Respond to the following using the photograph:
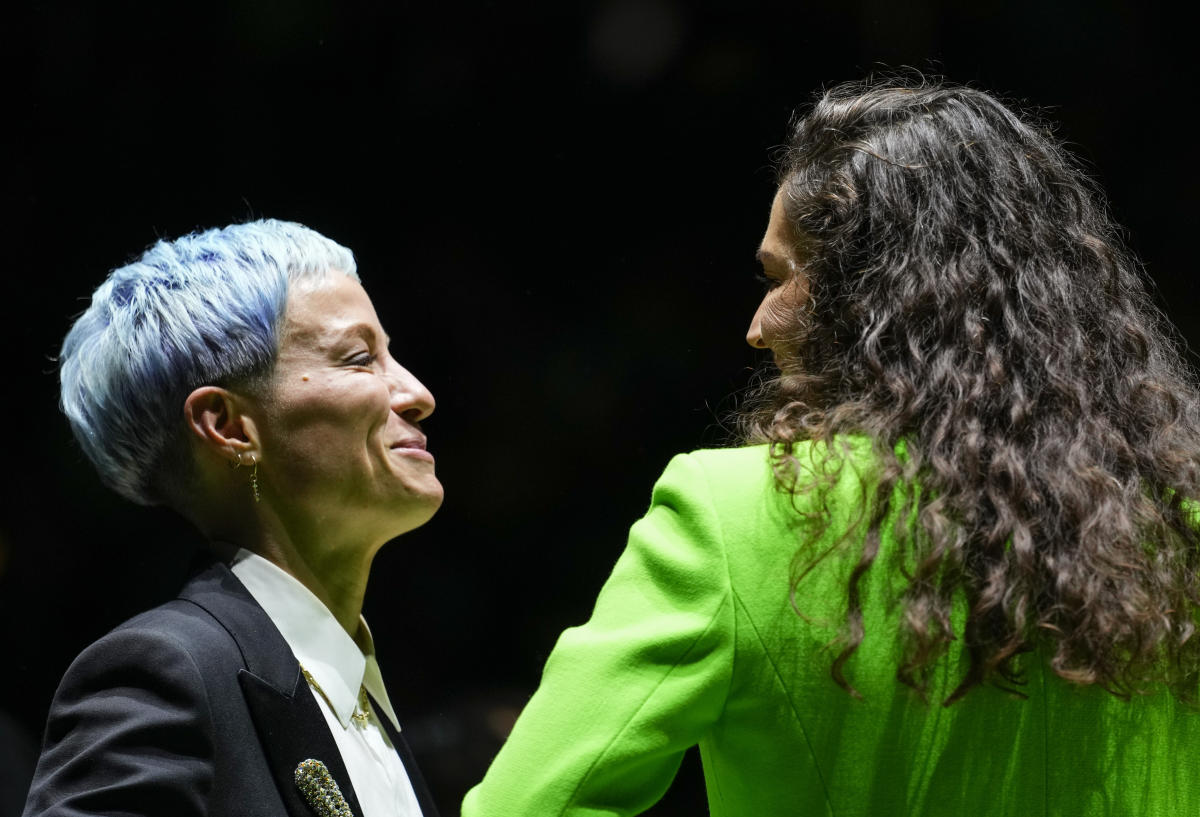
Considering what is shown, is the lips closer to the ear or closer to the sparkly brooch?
the ear

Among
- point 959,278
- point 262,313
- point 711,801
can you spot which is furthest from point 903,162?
point 262,313

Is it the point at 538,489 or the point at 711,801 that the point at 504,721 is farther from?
the point at 711,801

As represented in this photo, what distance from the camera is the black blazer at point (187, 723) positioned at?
132cm

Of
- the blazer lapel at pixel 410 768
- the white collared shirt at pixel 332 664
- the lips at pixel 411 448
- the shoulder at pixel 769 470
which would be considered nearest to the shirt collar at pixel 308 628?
the white collared shirt at pixel 332 664

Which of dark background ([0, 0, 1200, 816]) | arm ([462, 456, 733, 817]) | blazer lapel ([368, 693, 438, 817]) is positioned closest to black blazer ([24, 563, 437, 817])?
blazer lapel ([368, 693, 438, 817])

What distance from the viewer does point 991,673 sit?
39.6 inches

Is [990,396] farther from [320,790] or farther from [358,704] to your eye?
[358,704]

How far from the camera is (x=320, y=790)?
4.87ft

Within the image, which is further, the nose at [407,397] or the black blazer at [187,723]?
the nose at [407,397]

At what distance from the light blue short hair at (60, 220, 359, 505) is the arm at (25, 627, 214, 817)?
1.12ft

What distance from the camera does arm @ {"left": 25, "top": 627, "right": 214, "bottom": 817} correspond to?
4.28 feet

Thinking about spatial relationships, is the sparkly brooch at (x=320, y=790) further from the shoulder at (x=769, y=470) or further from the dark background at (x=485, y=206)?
the dark background at (x=485, y=206)

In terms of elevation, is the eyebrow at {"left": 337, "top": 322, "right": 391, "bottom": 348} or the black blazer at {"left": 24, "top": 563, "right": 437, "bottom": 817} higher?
the eyebrow at {"left": 337, "top": 322, "right": 391, "bottom": 348}

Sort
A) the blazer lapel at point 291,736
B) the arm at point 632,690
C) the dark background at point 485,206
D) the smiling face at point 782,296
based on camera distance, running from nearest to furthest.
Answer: the arm at point 632,690, the smiling face at point 782,296, the blazer lapel at point 291,736, the dark background at point 485,206
